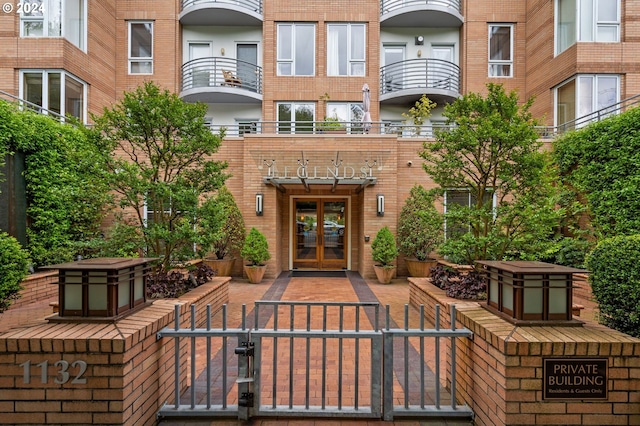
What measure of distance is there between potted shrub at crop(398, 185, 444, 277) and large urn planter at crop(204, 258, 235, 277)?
5.48 metres

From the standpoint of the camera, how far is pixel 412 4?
14.0m

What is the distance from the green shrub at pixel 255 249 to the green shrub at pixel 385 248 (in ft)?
11.0

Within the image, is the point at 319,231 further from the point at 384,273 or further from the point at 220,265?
the point at 220,265

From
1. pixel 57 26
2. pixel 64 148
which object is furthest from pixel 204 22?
pixel 64 148

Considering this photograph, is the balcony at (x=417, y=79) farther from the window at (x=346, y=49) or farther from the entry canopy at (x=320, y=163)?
the entry canopy at (x=320, y=163)

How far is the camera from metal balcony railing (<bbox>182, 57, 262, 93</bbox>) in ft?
45.9

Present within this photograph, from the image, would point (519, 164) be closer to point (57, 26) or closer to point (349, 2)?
point (349, 2)

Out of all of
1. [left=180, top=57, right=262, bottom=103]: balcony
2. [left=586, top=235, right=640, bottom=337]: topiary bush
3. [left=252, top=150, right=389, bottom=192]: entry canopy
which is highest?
[left=180, top=57, right=262, bottom=103]: balcony

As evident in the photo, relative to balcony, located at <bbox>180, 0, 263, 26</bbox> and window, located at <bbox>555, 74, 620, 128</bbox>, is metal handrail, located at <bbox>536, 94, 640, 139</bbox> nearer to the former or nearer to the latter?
window, located at <bbox>555, 74, 620, 128</bbox>

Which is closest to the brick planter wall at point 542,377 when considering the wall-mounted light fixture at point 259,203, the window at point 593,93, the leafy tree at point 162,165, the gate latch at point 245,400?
the gate latch at point 245,400

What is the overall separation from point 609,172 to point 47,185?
14.3 meters

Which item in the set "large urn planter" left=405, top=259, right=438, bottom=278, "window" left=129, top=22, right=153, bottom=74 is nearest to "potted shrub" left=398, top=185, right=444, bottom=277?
"large urn planter" left=405, top=259, right=438, bottom=278

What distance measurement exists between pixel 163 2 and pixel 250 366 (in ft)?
54.0

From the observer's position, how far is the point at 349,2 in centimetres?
1388
